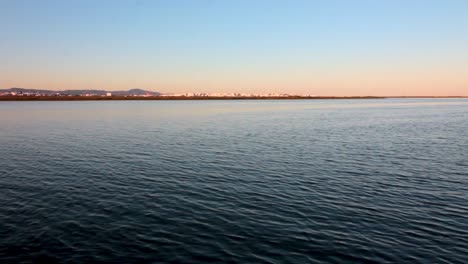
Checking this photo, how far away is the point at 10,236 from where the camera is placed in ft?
53.9

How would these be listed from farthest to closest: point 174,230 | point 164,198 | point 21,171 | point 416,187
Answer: point 21,171 < point 416,187 < point 164,198 < point 174,230

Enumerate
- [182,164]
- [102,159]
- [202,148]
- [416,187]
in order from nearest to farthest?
[416,187] → [182,164] → [102,159] → [202,148]

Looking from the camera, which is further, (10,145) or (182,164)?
(10,145)

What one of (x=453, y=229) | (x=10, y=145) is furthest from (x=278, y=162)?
(x=10, y=145)

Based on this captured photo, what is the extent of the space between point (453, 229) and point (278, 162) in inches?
749

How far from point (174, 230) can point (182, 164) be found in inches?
664

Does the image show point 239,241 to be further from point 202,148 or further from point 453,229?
point 202,148

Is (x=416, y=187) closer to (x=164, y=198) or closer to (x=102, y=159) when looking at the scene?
(x=164, y=198)

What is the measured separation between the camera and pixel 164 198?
2303 cm

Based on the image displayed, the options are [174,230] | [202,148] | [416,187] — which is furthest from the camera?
[202,148]

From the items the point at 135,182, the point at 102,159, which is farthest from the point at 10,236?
the point at 102,159

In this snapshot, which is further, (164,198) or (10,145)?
(10,145)

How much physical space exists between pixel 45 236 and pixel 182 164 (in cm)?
1822

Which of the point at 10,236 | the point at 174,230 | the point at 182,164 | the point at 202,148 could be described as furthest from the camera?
the point at 202,148
